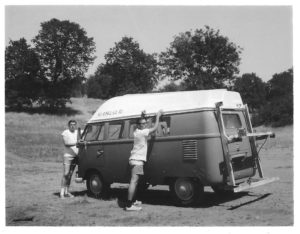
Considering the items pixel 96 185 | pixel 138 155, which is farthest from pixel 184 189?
pixel 96 185

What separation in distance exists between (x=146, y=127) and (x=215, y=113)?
1756 millimetres

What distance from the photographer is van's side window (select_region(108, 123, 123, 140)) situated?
10.5 metres

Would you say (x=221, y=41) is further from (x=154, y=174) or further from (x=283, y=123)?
(x=154, y=174)

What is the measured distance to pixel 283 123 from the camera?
134 feet

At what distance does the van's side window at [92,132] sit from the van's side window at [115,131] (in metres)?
0.37

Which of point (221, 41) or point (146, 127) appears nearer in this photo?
point (146, 127)

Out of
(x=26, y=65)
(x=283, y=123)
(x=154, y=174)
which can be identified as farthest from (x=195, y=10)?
(x=26, y=65)

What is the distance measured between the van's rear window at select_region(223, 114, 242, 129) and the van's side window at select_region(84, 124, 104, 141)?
347 cm

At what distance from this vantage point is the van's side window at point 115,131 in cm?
1052

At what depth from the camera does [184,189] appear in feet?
30.3

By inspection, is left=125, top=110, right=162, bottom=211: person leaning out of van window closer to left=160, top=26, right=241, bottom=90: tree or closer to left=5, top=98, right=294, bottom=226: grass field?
left=5, top=98, right=294, bottom=226: grass field

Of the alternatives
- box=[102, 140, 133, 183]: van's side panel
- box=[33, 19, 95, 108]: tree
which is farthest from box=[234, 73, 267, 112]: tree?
box=[102, 140, 133, 183]: van's side panel

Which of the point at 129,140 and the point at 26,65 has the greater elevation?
the point at 26,65
